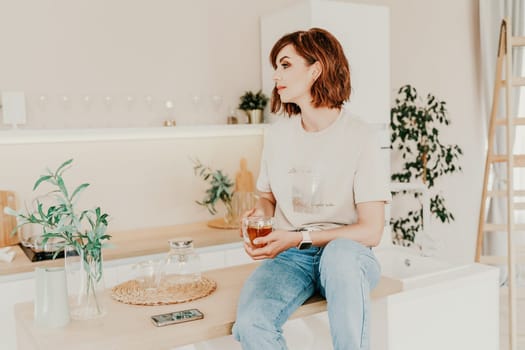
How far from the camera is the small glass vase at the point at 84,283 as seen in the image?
4.98ft

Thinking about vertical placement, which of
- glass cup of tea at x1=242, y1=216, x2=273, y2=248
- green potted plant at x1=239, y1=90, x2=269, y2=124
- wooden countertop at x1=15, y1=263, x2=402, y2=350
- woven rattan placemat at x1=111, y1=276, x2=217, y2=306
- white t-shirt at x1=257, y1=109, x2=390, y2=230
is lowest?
wooden countertop at x1=15, y1=263, x2=402, y2=350

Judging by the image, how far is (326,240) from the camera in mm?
1755

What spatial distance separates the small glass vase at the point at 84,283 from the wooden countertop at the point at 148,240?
1116 mm

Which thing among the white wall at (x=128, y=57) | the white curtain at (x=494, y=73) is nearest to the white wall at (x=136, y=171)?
the white wall at (x=128, y=57)

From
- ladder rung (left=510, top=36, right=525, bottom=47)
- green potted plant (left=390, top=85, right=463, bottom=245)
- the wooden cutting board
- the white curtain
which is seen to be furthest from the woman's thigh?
the white curtain

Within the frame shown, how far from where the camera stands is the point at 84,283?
1543 mm

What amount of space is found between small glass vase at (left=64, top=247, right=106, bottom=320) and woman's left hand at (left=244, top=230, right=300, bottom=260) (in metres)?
0.44

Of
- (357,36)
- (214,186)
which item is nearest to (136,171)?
(214,186)

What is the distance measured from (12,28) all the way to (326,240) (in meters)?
2.17

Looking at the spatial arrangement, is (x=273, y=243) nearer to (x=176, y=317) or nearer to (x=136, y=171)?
(x=176, y=317)

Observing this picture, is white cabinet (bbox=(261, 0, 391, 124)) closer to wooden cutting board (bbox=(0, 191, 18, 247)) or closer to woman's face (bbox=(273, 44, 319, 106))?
woman's face (bbox=(273, 44, 319, 106))

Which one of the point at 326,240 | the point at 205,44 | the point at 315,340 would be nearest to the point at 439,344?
the point at 315,340

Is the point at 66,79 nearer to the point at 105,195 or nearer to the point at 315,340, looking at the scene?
the point at 105,195

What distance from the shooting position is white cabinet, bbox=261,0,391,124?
332 cm
